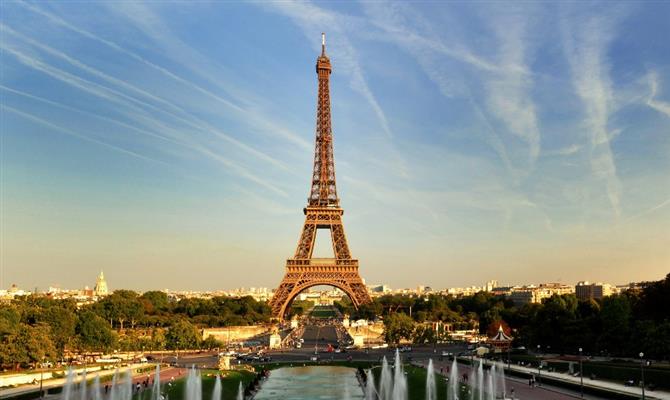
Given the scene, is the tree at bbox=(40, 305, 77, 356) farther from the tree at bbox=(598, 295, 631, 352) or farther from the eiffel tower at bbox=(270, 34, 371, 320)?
the tree at bbox=(598, 295, 631, 352)

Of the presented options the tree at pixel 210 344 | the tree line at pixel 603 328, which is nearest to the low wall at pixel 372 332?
the tree line at pixel 603 328

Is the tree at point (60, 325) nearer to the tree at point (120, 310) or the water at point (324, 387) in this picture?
the water at point (324, 387)

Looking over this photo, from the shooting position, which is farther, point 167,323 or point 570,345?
point 167,323

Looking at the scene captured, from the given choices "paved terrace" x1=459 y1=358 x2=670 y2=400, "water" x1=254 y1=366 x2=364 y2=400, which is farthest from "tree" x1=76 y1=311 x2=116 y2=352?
"paved terrace" x1=459 y1=358 x2=670 y2=400

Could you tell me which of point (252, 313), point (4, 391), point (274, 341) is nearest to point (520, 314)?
point (274, 341)

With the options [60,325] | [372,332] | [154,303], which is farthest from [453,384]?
[154,303]

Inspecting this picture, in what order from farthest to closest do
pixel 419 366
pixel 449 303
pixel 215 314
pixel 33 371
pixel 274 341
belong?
pixel 449 303 → pixel 215 314 → pixel 274 341 → pixel 419 366 → pixel 33 371

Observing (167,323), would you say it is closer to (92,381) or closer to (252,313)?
(252,313)
